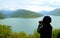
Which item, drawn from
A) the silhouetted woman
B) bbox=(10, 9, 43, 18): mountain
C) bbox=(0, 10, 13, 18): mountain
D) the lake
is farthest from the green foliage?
the silhouetted woman

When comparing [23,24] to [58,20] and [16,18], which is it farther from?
[58,20]

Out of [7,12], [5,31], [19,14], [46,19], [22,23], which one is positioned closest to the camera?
[46,19]

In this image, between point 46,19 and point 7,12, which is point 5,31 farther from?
point 46,19

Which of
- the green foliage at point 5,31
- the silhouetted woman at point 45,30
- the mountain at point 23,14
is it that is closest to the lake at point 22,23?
the mountain at point 23,14

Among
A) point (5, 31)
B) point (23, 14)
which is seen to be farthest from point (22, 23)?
point (5, 31)

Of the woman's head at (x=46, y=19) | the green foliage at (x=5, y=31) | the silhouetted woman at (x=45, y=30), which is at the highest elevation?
the woman's head at (x=46, y=19)

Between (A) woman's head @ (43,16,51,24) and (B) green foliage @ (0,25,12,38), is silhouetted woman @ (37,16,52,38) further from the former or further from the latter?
(B) green foliage @ (0,25,12,38)

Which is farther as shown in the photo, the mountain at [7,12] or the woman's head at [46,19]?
the mountain at [7,12]

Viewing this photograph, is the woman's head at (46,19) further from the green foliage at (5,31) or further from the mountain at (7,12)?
the mountain at (7,12)

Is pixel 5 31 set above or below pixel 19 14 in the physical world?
below

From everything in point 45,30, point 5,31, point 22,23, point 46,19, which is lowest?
point 5,31

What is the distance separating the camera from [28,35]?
171 inches

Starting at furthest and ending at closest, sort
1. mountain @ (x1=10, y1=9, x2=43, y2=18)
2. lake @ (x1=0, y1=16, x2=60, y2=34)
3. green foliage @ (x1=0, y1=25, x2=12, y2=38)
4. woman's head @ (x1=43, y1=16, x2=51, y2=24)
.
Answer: mountain @ (x1=10, y1=9, x2=43, y2=18), lake @ (x1=0, y1=16, x2=60, y2=34), green foliage @ (x1=0, y1=25, x2=12, y2=38), woman's head @ (x1=43, y1=16, x2=51, y2=24)

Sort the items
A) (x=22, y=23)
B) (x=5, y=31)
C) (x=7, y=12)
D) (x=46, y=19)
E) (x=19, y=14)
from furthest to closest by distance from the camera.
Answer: (x=19, y=14) → (x=22, y=23) → (x=7, y=12) → (x=5, y=31) → (x=46, y=19)
